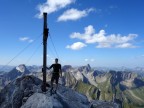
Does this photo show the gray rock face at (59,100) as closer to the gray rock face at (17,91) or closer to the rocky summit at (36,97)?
the rocky summit at (36,97)

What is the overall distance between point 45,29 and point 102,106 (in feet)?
46.0

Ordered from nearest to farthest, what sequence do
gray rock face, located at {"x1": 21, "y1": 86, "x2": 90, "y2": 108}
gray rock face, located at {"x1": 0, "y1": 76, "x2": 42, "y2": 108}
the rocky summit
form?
gray rock face, located at {"x1": 21, "y1": 86, "x2": 90, "y2": 108} → the rocky summit → gray rock face, located at {"x1": 0, "y1": 76, "x2": 42, "y2": 108}

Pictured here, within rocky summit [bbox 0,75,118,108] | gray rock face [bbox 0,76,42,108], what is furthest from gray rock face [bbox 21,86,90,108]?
gray rock face [bbox 0,76,42,108]

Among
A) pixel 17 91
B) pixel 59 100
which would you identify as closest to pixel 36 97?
pixel 59 100

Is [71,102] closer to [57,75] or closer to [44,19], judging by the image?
[57,75]

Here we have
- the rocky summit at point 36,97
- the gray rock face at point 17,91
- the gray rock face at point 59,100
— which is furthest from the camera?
the gray rock face at point 17,91

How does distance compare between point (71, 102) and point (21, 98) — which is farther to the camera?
point (21, 98)

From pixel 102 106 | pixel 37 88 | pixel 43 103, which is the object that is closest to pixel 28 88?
pixel 37 88

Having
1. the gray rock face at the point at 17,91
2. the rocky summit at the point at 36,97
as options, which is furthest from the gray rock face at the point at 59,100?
the gray rock face at the point at 17,91

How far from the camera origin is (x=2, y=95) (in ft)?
112

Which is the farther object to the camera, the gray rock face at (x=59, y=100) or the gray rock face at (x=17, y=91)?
the gray rock face at (x=17, y=91)

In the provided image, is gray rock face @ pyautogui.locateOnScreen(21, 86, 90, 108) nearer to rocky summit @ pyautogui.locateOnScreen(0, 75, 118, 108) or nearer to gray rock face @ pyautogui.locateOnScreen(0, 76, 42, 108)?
rocky summit @ pyautogui.locateOnScreen(0, 75, 118, 108)

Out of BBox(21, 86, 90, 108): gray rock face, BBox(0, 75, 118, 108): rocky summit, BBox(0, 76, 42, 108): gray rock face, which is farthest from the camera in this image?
BBox(0, 76, 42, 108): gray rock face

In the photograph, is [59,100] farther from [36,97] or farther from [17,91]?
[17,91]
